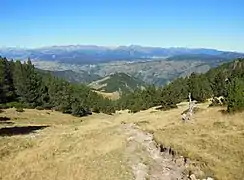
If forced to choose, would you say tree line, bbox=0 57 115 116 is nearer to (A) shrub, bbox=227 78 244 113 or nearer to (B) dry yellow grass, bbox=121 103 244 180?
(A) shrub, bbox=227 78 244 113

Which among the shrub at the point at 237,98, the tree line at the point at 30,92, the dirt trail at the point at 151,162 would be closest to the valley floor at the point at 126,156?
the dirt trail at the point at 151,162

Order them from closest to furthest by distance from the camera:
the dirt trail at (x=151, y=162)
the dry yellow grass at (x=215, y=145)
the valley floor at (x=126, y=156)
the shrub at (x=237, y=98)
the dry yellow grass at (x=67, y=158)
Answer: the dry yellow grass at (x=215, y=145) < the dirt trail at (x=151, y=162) < the valley floor at (x=126, y=156) < the dry yellow grass at (x=67, y=158) < the shrub at (x=237, y=98)

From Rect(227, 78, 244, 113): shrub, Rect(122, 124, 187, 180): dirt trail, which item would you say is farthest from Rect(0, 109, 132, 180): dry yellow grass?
Rect(227, 78, 244, 113): shrub

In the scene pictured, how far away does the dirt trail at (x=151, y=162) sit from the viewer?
2281 centimetres

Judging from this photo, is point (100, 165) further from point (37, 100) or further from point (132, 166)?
point (37, 100)

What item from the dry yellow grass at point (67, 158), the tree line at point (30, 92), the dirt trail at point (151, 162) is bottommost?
the tree line at point (30, 92)

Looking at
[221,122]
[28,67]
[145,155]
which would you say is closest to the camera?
[145,155]

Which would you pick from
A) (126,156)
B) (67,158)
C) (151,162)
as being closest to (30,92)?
(67,158)

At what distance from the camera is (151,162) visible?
84.2 ft

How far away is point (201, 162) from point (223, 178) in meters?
3.03

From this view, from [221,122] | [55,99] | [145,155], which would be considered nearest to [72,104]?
[55,99]

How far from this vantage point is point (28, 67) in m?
120

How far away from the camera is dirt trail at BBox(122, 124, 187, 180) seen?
22812 mm

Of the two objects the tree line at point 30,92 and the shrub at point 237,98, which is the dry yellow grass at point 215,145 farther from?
the tree line at point 30,92
